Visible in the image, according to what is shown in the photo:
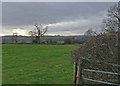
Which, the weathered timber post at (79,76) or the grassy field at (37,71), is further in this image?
the grassy field at (37,71)

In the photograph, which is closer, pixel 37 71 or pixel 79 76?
pixel 79 76

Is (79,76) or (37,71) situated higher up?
(79,76)

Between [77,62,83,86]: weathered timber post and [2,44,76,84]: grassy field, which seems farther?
[2,44,76,84]: grassy field


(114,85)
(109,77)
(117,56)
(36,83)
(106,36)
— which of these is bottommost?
(36,83)

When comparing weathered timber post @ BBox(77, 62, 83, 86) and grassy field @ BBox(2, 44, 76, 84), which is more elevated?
weathered timber post @ BBox(77, 62, 83, 86)

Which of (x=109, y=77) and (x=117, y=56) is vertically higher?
(x=117, y=56)

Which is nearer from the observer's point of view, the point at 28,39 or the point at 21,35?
the point at 28,39

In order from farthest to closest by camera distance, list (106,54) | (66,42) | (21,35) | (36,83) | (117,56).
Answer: (21,35), (66,42), (36,83), (106,54), (117,56)

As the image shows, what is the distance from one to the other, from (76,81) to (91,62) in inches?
34.7

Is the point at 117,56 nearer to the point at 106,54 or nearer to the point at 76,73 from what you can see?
the point at 106,54

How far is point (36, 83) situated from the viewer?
17.0 ft

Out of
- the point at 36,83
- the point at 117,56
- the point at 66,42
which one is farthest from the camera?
the point at 66,42

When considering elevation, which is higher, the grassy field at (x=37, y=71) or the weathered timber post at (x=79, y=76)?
the weathered timber post at (x=79, y=76)

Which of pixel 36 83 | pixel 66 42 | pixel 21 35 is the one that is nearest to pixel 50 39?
pixel 66 42
